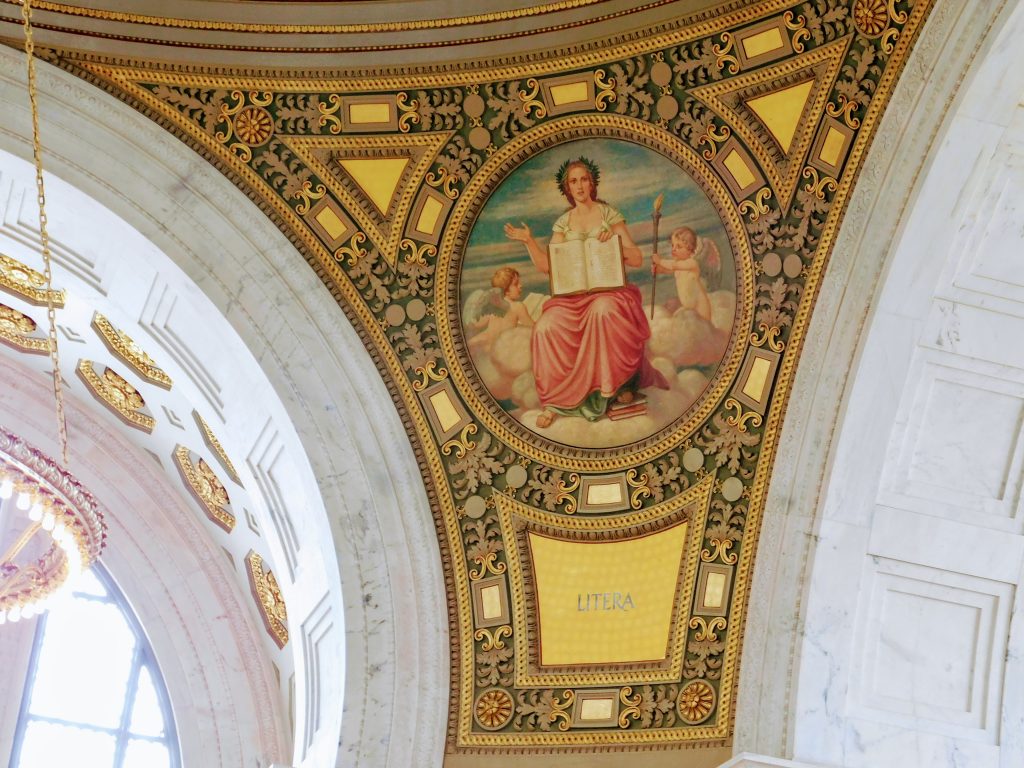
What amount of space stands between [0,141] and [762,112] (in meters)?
4.34

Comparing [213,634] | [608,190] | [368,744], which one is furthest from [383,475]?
[213,634]

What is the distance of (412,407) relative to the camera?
30.7 ft

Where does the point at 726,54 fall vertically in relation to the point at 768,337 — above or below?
above

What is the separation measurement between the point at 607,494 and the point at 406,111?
101 inches

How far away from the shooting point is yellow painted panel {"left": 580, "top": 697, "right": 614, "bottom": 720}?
29.2 feet

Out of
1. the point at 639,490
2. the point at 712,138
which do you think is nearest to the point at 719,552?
the point at 639,490

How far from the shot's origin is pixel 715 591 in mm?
9023

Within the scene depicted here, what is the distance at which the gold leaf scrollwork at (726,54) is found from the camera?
29.2ft

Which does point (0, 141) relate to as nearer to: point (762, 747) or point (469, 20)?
point (469, 20)

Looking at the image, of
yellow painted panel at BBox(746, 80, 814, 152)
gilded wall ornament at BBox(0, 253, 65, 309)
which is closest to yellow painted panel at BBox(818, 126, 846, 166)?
yellow painted panel at BBox(746, 80, 814, 152)

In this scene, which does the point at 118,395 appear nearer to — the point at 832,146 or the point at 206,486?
the point at 206,486

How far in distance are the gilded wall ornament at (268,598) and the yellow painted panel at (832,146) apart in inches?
Answer: 197

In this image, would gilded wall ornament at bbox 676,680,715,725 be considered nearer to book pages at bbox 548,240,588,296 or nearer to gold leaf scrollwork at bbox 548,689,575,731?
gold leaf scrollwork at bbox 548,689,575,731

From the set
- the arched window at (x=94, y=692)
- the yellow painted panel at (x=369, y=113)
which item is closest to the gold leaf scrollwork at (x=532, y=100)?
the yellow painted panel at (x=369, y=113)
